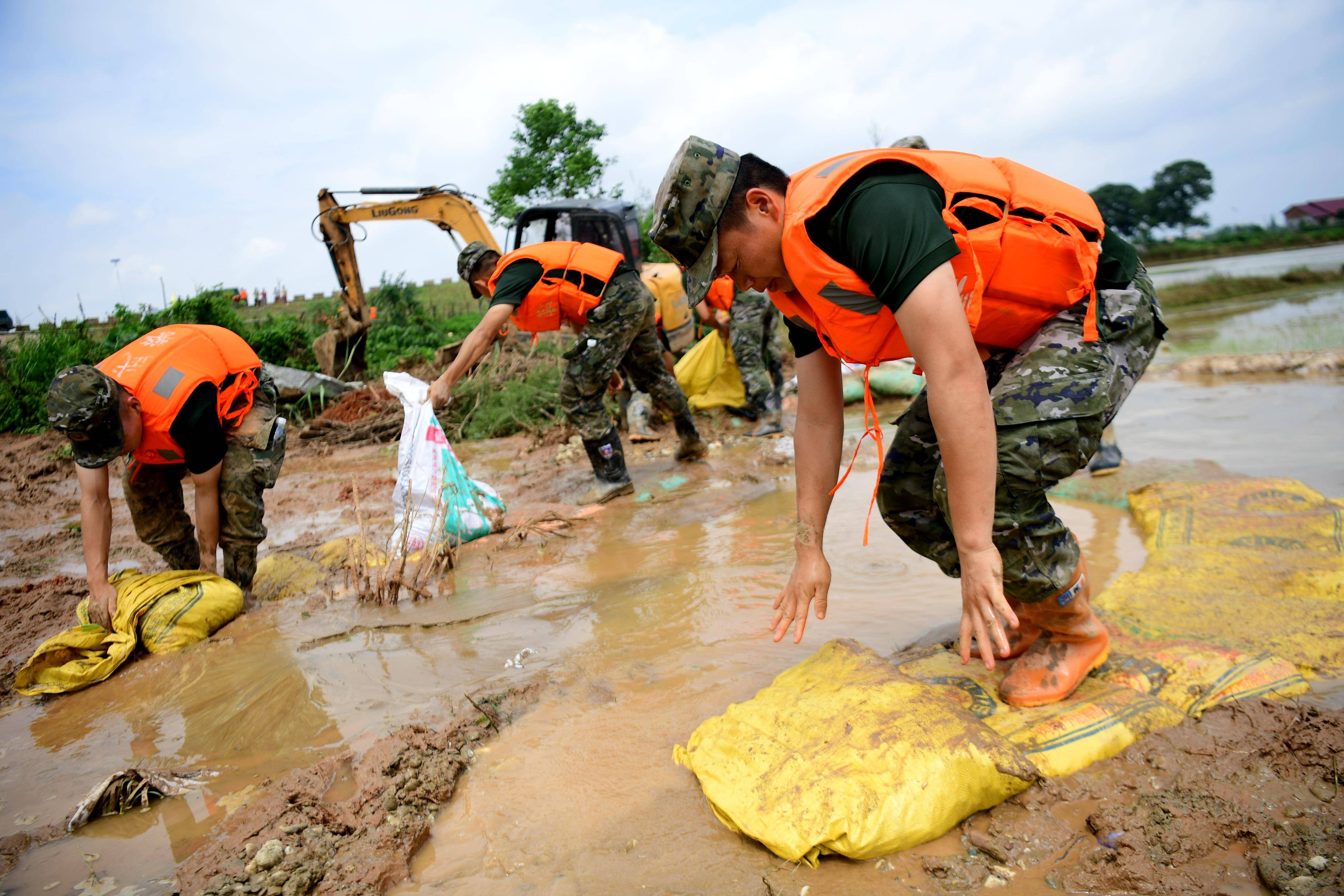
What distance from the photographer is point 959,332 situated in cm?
127

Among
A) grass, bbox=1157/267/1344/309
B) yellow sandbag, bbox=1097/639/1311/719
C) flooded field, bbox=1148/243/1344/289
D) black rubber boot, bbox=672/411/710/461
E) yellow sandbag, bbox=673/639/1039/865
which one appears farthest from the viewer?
flooded field, bbox=1148/243/1344/289

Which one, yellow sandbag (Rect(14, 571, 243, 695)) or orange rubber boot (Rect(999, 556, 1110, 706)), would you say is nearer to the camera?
orange rubber boot (Rect(999, 556, 1110, 706))

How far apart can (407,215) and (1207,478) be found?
8263 millimetres

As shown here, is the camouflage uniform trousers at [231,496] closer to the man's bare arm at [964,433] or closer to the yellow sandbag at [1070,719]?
the yellow sandbag at [1070,719]

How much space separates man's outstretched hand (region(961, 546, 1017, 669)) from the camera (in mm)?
1342

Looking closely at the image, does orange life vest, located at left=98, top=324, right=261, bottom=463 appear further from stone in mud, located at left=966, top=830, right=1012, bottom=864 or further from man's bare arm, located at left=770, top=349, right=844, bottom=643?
stone in mud, located at left=966, top=830, right=1012, bottom=864

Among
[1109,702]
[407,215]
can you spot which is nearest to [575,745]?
[1109,702]

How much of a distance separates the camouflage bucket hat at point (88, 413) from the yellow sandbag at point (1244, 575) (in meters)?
3.26

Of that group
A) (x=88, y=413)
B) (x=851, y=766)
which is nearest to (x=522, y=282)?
(x=88, y=413)

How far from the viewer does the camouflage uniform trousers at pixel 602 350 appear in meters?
4.41

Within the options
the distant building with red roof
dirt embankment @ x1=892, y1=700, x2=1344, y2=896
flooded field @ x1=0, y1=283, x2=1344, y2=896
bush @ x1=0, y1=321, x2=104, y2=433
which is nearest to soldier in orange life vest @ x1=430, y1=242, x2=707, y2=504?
flooded field @ x1=0, y1=283, x2=1344, y2=896

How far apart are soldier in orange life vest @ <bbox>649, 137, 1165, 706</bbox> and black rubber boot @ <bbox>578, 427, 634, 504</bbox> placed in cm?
272

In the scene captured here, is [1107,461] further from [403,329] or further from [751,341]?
[403,329]

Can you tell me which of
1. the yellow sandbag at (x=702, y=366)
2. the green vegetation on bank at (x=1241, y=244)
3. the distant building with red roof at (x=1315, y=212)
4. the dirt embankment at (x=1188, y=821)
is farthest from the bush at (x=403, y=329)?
the distant building with red roof at (x=1315, y=212)
